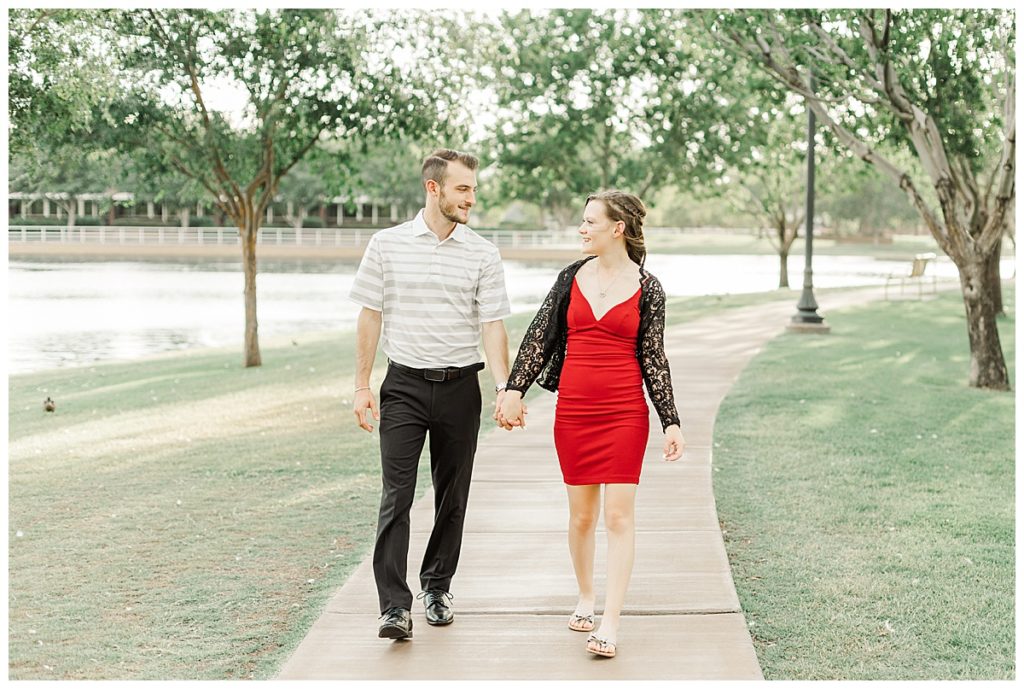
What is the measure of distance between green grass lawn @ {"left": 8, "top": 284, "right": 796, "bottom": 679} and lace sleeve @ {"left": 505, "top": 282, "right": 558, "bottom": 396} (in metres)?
1.30

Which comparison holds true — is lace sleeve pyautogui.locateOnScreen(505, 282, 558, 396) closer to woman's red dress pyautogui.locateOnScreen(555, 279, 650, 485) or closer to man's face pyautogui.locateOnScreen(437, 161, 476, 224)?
woman's red dress pyautogui.locateOnScreen(555, 279, 650, 485)

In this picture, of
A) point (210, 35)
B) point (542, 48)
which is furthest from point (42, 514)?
point (542, 48)

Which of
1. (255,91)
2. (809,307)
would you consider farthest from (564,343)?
(809,307)

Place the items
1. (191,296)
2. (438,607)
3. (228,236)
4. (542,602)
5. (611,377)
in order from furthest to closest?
(228,236) < (191,296) < (542,602) < (438,607) < (611,377)

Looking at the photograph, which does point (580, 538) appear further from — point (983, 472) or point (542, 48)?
point (542, 48)

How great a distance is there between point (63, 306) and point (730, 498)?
26.1 m

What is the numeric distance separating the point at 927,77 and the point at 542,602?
40.6ft

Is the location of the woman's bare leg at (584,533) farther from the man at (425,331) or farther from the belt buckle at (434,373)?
the belt buckle at (434,373)

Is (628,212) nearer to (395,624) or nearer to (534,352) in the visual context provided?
(534,352)

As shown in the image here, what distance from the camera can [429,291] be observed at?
15.8 ft

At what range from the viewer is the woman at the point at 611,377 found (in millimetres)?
4590

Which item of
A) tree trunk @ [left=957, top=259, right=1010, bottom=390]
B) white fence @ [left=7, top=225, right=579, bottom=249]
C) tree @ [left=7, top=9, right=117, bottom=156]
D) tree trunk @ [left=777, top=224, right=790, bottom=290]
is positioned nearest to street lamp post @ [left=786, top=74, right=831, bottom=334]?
tree trunk @ [left=957, top=259, right=1010, bottom=390]

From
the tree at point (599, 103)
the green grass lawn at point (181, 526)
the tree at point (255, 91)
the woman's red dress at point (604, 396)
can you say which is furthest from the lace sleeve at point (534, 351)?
the tree at point (599, 103)

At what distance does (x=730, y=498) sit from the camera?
752 centimetres
